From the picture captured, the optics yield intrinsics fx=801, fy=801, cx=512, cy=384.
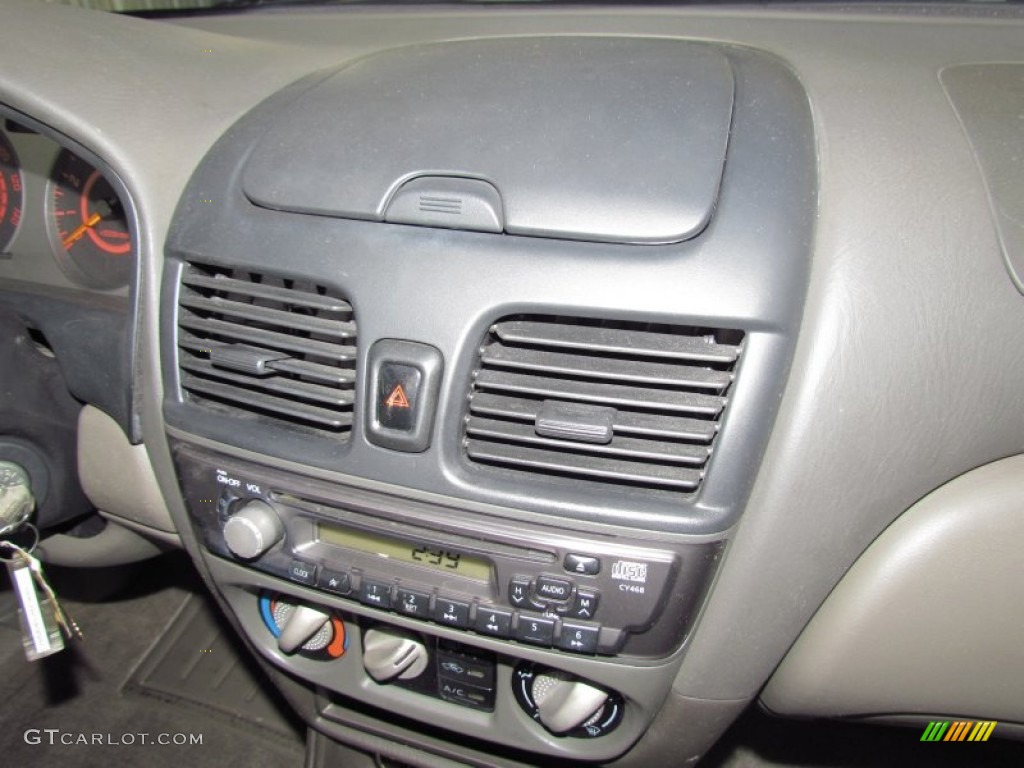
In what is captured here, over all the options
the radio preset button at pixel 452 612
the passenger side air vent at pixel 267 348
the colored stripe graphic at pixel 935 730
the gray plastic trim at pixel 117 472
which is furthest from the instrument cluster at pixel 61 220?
the colored stripe graphic at pixel 935 730

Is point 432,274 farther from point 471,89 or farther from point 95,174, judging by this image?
point 95,174

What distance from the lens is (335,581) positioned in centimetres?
93

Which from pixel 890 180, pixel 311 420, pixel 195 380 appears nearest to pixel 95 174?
pixel 195 380

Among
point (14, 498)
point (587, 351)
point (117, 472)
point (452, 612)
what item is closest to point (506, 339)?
point (587, 351)

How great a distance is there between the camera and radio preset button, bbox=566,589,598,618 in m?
0.83

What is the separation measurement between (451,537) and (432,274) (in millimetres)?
281

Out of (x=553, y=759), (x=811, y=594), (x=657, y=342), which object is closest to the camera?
(x=657, y=342)

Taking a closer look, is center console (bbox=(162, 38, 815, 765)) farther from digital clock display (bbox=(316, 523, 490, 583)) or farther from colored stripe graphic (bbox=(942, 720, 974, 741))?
colored stripe graphic (bbox=(942, 720, 974, 741))

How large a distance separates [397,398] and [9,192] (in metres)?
0.86

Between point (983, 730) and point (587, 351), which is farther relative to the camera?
point (983, 730)

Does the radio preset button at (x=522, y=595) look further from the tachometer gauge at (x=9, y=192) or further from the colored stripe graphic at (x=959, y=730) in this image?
the tachometer gauge at (x=9, y=192)

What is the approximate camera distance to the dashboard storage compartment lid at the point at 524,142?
781 mm

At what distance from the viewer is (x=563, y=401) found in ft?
2.59

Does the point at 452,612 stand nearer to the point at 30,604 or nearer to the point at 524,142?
the point at 524,142
